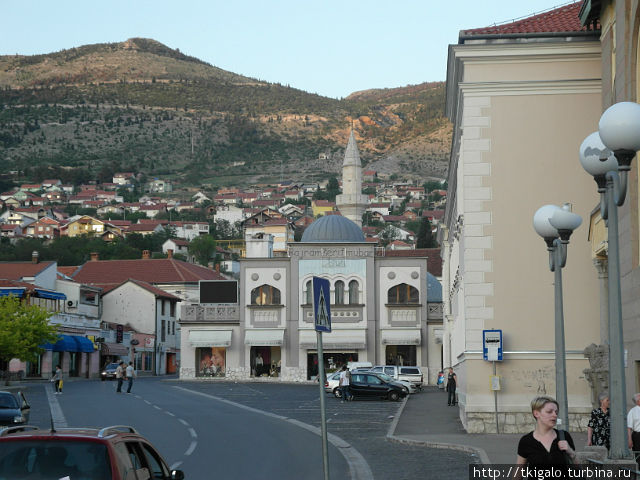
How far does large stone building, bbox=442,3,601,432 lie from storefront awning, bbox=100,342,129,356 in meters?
60.6

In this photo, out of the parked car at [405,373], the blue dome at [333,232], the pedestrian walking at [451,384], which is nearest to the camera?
the pedestrian walking at [451,384]

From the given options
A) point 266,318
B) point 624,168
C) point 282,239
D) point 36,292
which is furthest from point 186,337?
point 282,239

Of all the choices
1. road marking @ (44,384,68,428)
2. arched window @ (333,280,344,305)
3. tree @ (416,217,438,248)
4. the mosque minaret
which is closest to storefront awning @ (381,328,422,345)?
arched window @ (333,280,344,305)

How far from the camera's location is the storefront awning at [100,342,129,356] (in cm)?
8288

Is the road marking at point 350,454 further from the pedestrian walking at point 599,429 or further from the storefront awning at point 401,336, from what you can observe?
the storefront awning at point 401,336

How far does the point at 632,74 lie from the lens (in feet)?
59.5

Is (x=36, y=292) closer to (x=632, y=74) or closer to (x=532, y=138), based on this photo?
(x=532, y=138)

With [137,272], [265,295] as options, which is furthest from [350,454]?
[137,272]

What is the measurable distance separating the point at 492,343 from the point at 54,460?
669 inches

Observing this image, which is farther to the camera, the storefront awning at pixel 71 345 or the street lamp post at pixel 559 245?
the storefront awning at pixel 71 345

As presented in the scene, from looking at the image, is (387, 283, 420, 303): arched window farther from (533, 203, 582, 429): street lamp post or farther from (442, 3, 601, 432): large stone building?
(533, 203, 582, 429): street lamp post

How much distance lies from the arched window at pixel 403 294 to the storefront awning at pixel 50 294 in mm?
24498

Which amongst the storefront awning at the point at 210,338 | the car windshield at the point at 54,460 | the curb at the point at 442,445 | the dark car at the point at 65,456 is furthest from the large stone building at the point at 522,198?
the storefront awning at the point at 210,338

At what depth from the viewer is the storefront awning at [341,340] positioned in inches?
2849
